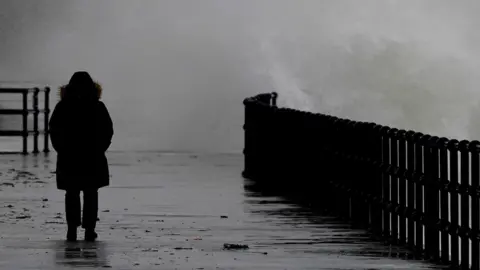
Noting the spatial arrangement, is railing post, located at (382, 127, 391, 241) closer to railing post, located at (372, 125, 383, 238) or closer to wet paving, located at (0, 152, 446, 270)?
railing post, located at (372, 125, 383, 238)

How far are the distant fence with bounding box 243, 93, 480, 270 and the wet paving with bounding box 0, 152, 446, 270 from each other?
0.27 metres

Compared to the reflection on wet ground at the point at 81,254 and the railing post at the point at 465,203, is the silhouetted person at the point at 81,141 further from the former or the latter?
the railing post at the point at 465,203

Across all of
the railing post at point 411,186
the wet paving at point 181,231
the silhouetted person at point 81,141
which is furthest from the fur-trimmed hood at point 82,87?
the railing post at point 411,186

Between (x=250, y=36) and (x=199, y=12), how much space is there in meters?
8.62

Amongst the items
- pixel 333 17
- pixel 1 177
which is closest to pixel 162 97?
pixel 333 17

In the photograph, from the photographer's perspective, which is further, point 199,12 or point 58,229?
point 199,12

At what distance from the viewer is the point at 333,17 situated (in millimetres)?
84750

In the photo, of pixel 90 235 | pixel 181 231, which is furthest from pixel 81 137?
pixel 181 231

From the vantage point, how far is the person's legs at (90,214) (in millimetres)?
16047

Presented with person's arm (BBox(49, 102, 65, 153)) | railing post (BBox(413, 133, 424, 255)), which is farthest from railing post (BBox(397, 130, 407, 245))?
person's arm (BBox(49, 102, 65, 153))

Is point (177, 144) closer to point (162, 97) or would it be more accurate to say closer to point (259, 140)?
point (259, 140)

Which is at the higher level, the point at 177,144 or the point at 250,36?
the point at 250,36

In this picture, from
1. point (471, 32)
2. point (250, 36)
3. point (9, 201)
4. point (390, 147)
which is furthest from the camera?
point (471, 32)

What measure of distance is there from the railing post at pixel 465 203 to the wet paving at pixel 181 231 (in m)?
0.45
